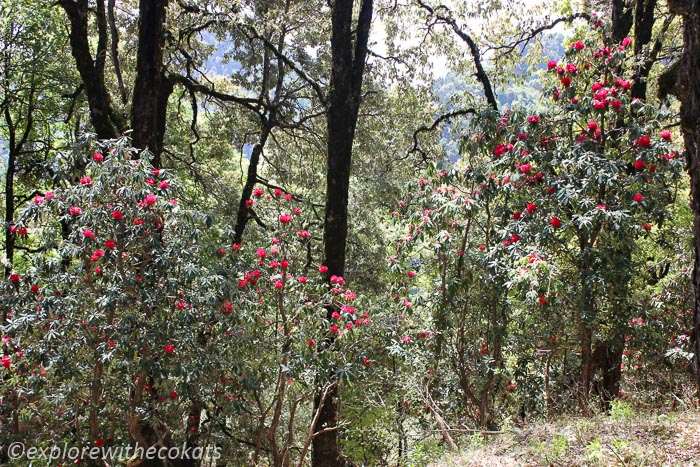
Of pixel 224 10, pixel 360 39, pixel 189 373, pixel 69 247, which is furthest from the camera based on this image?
pixel 224 10

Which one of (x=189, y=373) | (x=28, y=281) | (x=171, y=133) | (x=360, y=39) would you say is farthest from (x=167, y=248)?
(x=171, y=133)

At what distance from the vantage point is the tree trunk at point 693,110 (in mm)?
2340

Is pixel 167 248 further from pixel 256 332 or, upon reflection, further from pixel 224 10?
pixel 224 10

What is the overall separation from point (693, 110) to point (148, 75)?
18.4 feet

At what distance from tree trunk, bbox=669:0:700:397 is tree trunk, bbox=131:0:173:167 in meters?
5.36

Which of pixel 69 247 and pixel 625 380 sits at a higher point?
pixel 69 247

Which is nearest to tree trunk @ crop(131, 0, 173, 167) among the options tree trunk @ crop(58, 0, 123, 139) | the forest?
the forest

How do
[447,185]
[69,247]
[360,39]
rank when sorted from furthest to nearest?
[360,39] < [447,185] < [69,247]

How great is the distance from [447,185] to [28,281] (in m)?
4.36

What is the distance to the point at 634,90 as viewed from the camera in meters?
6.31

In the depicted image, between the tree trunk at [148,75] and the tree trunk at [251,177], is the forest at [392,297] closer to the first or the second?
the tree trunk at [148,75]

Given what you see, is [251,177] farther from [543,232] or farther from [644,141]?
[644,141]

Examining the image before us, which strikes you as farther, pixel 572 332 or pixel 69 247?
pixel 572 332

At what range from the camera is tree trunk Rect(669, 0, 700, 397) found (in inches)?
92.1
